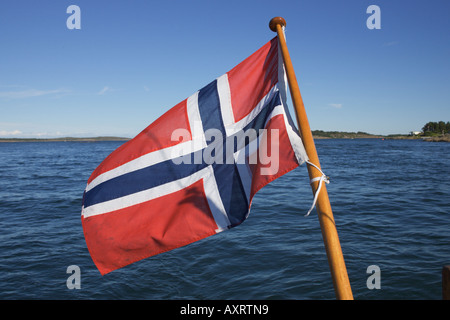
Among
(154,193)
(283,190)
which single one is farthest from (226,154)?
(283,190)

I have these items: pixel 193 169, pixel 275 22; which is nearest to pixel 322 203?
pixel 193 169

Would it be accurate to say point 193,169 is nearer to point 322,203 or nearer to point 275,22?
point 322,203

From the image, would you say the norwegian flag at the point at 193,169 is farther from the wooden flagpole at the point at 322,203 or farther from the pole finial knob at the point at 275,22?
the wooden flagpole at the point at 322,203

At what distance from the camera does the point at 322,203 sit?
8.99 ft

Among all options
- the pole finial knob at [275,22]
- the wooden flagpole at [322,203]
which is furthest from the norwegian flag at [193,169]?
the wooden flagpole at [322,203]

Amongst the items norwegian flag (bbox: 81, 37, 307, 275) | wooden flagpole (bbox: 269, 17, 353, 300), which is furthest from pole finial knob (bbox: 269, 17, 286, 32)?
norwegian flag (bbox: 81, 37, 307, 275)

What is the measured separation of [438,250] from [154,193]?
806 cm

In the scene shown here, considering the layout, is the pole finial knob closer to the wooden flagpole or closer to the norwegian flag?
the wooden flagpole

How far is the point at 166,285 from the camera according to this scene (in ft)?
23.6

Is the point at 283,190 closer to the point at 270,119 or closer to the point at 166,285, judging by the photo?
the point at 166,285

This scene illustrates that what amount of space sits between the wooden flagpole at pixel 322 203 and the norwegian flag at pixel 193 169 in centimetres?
37

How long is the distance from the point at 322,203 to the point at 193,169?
1.49 metres
